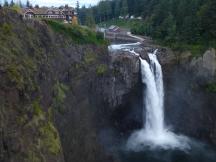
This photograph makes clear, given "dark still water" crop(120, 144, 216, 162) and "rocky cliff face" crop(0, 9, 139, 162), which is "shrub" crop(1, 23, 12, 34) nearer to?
"rocky cliff face" crop(0, 9, 139, 162)

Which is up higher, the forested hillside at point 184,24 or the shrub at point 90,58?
the forested hillside at point 184,24

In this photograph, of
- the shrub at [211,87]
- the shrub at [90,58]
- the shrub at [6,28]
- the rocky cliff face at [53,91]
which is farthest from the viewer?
the shrub at [211,87]

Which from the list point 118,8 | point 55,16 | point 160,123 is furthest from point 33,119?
point 118,8

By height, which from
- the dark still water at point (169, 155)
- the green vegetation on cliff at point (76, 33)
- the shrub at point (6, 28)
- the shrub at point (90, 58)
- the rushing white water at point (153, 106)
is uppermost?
the shrub at point (6, 28)

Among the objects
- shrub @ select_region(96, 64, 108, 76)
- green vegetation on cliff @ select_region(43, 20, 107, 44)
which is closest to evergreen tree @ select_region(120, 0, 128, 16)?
green vegetation on cliff @ select_region(43, 20, 107, 44)

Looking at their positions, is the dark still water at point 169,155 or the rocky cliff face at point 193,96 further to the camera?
the rocky cliff face at point 193,96

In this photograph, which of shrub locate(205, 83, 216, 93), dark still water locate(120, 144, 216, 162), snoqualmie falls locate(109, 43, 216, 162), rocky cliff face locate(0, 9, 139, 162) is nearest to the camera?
rocky cliff face locate(0, 9, 139, 162)

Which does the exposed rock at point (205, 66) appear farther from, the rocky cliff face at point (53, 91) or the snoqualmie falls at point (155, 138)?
the rocky cliff face at point (53, 91)

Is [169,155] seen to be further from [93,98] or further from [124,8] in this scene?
[124,8]

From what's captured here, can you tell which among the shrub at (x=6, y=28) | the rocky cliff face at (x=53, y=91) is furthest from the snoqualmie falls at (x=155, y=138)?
the shrub at (x=6, y=28)

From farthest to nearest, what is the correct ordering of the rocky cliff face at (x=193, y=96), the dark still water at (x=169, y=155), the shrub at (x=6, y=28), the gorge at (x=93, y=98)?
the rocky cliff face at (x=193, y=96), the dark still water at (x=169, y=155), the shrub at (x=6, y=28), the gorge at (x=93, y=98)
